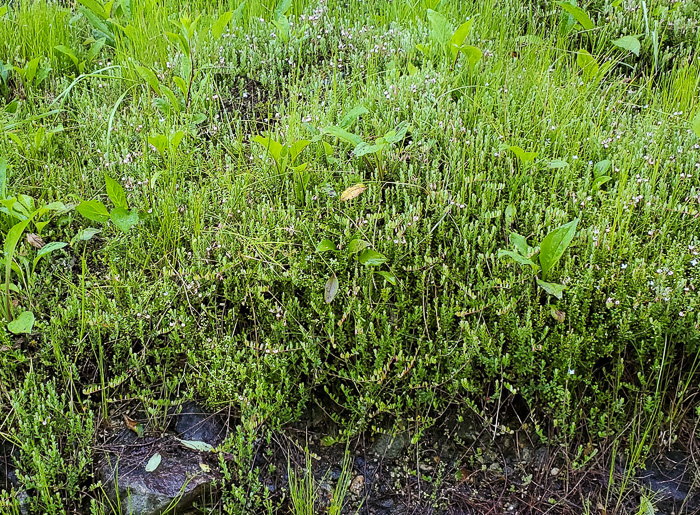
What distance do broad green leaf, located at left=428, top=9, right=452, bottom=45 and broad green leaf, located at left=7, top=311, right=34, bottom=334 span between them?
3066mm

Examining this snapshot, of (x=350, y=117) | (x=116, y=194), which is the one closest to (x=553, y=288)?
(x=350, y=117)

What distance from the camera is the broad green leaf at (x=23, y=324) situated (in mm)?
Answer: 2719

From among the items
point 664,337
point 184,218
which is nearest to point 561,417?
point 664,337

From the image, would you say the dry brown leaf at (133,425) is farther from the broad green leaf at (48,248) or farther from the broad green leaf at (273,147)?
the broad green leaf at (273,147)

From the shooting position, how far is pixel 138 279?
123 inches

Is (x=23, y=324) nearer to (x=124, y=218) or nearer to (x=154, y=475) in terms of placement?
(x=124, y=218)

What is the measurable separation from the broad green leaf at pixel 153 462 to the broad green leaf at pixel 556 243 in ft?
6.61

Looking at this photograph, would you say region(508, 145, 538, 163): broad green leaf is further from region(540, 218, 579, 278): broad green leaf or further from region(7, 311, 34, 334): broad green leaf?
region(7, 311, 34, 334): broad green leaf

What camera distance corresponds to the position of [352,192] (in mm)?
3201

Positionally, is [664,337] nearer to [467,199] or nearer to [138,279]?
[467,199]

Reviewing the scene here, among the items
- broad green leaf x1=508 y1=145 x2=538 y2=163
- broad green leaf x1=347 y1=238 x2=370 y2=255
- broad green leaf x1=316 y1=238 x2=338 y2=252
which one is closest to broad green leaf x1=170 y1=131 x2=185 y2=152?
broad green leaf x1=316 y1=238 x2=338 y2=252

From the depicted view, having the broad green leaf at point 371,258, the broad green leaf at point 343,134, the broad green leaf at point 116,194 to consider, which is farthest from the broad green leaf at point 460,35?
the broad green leaf at point 116,194

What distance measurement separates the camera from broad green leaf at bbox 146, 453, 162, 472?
9.07 feet

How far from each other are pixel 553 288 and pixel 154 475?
2.01 metres
